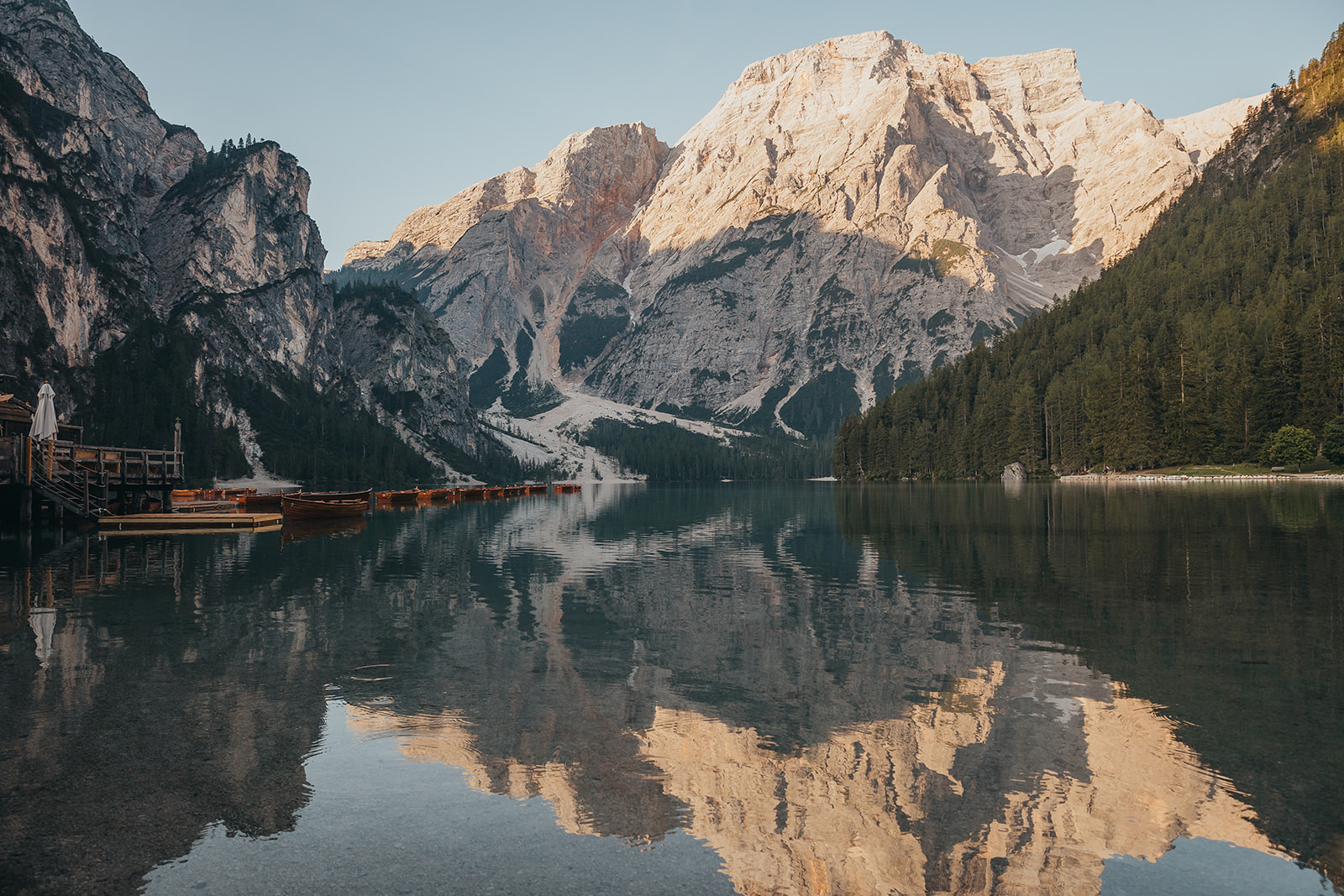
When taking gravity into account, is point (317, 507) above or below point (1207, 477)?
below

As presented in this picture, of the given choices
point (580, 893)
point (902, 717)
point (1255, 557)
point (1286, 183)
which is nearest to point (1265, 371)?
point (1286, 183)

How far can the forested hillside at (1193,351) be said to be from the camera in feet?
391

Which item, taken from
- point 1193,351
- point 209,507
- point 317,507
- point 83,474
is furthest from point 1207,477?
point 83,474

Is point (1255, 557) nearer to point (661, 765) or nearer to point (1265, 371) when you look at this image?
point (661, 765)

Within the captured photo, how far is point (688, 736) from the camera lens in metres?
13.9

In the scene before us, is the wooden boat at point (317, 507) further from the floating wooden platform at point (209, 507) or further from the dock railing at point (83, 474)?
the dock railing at point (83, 474)

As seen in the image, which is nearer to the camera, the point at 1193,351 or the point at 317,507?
the point at 317,507

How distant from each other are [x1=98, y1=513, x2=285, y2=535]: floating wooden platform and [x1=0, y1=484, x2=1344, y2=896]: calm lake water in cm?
3503

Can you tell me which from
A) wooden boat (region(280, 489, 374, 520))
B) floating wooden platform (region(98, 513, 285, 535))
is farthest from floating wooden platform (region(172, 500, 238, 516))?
floating wooden platform (region(98, 513, 285, 535))

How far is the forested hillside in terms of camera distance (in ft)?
391

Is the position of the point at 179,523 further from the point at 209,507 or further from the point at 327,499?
the point at 327,499

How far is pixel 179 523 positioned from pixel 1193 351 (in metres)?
138

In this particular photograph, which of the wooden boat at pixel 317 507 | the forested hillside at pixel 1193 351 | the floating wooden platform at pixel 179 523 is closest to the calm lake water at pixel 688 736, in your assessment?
the floating wooden platform at pixel 179 523

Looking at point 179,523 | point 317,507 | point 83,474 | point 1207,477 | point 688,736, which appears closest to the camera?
point 688,736
